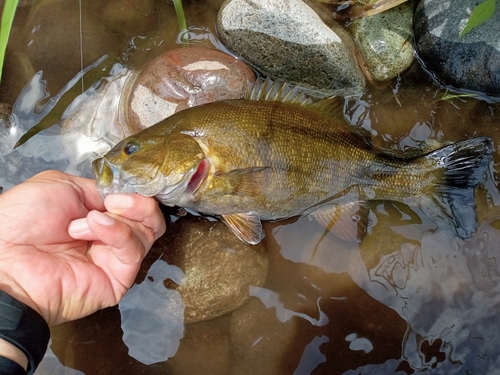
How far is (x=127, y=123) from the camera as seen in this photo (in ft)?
11.8

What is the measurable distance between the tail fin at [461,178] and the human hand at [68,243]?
217 centimetres

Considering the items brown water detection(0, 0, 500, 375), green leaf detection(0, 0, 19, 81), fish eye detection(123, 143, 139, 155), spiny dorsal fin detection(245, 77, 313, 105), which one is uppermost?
green leaf detection(0, 0, 19, 81)

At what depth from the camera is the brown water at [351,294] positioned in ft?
11.1

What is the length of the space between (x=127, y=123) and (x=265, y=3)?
1530 mm

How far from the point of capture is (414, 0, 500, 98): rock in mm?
3518

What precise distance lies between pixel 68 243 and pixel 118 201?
0.52 metres

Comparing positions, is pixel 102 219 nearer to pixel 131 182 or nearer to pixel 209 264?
pixel 131 182

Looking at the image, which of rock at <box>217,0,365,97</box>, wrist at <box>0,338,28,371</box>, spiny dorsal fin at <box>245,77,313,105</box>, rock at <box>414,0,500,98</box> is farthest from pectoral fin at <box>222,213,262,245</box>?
rock at <box>414,0,500,98</box>

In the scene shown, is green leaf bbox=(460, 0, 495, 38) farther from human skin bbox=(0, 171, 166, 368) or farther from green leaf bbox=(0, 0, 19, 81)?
green leaf bbox=(0, 0, 19, 81)

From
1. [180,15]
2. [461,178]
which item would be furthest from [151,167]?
[461,178]

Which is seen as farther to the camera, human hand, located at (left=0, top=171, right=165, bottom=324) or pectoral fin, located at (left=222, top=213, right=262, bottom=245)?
pectoral fin, located at (left=222, top=213, right=262, bottom=245)

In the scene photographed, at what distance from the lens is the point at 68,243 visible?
9.32 feet

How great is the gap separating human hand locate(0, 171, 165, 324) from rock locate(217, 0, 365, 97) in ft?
5.42

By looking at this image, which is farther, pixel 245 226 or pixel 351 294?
pixel 351 294
